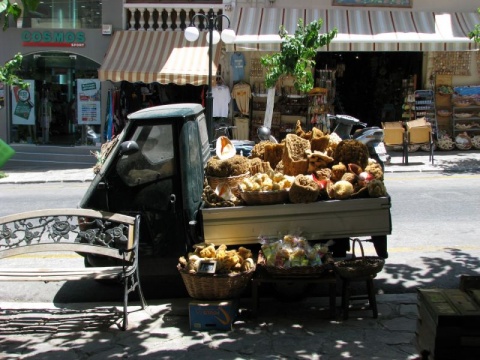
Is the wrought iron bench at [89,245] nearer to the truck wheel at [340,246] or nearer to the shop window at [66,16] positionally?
the truck wheel at [340,246]

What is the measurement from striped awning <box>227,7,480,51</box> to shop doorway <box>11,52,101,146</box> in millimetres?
4734

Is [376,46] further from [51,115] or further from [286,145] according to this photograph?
[286,145]

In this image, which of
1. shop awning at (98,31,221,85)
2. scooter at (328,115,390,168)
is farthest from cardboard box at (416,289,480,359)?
shop awning at (98,31,221,85)

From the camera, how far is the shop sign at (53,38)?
17.9m

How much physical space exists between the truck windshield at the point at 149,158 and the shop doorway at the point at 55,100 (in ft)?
41.2

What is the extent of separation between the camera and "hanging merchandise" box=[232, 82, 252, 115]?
17.4 meters

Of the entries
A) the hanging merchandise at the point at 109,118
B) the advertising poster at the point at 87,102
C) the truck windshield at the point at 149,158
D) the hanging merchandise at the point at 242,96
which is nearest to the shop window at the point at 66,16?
the advertising poster at the point at 87,102

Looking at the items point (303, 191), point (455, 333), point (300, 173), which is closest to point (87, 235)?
point (303, 191)

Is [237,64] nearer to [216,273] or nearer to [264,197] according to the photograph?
[264,197]

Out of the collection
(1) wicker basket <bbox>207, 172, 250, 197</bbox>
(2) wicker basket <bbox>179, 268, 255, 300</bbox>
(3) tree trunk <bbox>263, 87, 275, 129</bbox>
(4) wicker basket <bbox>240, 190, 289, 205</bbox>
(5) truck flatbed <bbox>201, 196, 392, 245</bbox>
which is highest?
(3) tree trunk <bbox>263, 87, 275, 129</bbox>

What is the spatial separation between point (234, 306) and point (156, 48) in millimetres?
13177

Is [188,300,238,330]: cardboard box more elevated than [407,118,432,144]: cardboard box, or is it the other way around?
[407,118,432,144]: cardboard box

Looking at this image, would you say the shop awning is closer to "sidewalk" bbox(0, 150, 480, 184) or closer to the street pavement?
"sidewalk" bbox(0, 150, 480, 184)

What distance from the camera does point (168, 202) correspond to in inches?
235
